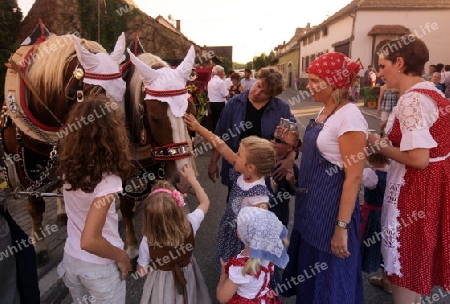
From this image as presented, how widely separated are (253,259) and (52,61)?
2.45m

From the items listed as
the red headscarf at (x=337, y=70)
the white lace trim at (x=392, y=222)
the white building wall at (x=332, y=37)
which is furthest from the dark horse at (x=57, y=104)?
the white building wall at (x=332, y=37)

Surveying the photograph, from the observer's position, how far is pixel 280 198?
3178 millimetres

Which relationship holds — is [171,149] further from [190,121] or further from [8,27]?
[8,27]

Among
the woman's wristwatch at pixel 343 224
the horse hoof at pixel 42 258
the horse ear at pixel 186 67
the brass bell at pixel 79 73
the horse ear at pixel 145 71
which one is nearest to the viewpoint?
the woman's wristwatch at pixel 343 224

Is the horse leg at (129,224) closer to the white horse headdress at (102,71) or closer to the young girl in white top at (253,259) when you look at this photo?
the white horse headdress at (102,71)

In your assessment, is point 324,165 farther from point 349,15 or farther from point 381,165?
point 349,15

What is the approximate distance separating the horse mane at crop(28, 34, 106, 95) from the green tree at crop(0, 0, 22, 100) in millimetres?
7630

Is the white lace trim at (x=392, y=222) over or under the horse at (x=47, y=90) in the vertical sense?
under

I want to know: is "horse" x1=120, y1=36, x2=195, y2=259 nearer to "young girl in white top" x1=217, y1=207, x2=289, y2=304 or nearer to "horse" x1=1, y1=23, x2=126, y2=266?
"horse" x1=1, y1=23, x2=126, y2=266

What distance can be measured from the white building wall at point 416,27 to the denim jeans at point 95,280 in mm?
24739

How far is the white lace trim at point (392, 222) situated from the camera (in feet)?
7.73

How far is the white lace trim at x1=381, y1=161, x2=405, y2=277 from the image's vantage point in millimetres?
2355

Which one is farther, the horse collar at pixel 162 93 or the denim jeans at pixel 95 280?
the horse collar at pixel 162 93

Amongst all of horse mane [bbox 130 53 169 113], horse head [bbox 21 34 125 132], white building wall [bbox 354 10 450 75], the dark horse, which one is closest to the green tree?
the dark horse
